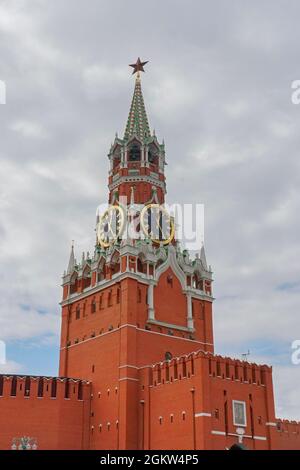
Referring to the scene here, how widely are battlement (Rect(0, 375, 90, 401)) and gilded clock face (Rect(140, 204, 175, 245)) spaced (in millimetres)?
17410

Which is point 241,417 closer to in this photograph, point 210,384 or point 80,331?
point 210,384

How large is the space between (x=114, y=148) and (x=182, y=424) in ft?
119

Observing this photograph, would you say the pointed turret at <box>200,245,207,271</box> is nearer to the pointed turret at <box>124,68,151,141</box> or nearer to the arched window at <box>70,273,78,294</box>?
the arched window at <box>70,273,78,294</box>

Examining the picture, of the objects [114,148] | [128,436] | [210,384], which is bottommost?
[128,436]

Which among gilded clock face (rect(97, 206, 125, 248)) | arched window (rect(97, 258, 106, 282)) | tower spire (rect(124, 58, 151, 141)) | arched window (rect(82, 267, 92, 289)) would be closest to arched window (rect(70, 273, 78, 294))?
arched window (rect(82, 267, 92, 289))

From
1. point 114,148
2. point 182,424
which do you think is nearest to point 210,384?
point 182,424

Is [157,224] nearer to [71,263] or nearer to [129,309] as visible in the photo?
[71,263]

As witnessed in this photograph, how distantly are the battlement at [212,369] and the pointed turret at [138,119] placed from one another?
29.9 metres

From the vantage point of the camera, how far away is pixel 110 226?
228 ft

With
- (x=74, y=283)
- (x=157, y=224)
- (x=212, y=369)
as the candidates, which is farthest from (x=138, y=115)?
(x=212, y=369)

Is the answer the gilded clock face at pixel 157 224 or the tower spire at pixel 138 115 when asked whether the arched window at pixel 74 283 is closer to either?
the gilded clock face at pixel 157 224

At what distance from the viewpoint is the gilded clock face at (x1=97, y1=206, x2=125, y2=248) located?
6788 centimetres

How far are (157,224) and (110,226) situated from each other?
519 cm
